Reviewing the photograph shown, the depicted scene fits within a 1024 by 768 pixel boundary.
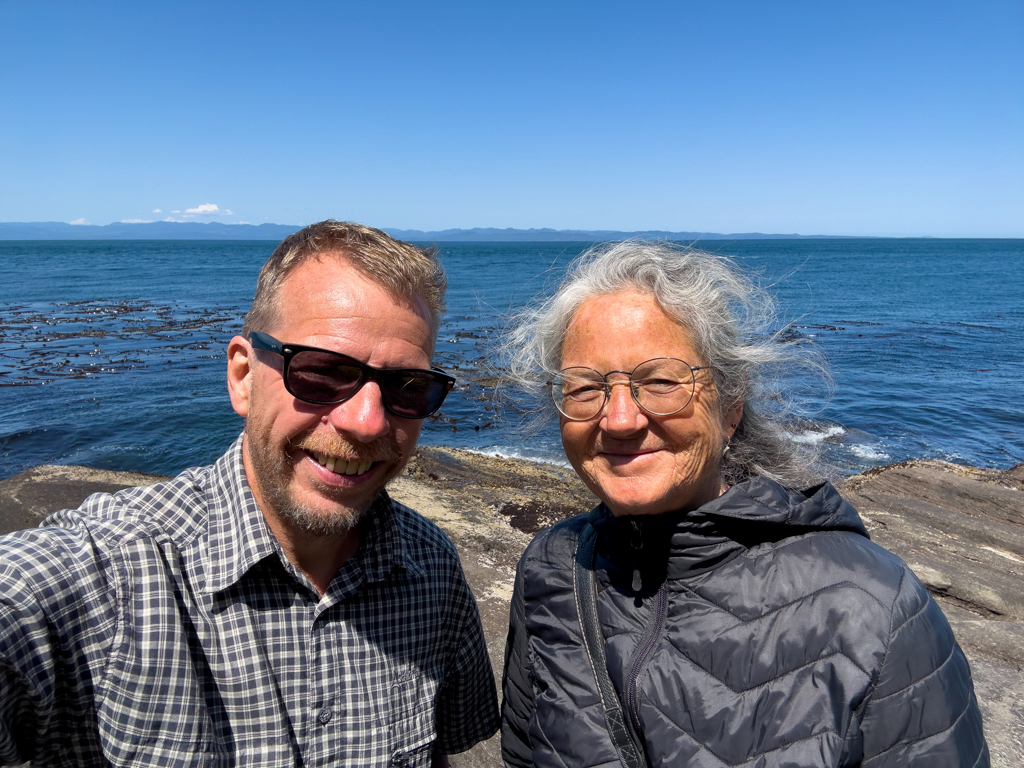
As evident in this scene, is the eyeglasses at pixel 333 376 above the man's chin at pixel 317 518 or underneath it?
above

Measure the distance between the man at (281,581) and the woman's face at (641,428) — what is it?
58 centimetres

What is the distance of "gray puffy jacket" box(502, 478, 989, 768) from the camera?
5.54 ft

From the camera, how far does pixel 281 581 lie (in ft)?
6.40

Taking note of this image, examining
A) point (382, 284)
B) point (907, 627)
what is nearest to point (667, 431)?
point (907, 627)

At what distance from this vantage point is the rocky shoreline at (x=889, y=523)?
13.4 ft

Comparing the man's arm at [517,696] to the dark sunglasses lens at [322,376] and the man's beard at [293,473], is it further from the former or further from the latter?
the dark sunglasses lens at [322,376]

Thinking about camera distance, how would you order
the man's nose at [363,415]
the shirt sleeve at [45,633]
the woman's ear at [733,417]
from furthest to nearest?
the woman's ear at [733,417] < the man's nose at [363,415] < the shirt sleeve at [45,633]

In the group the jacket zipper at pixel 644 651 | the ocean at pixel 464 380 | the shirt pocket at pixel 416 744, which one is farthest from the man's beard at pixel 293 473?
the ocean at pixel 464 380

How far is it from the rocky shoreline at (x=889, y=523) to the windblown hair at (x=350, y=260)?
7.98ft

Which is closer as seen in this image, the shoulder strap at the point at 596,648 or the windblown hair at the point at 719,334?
the shoulder strap at the point at 596,648

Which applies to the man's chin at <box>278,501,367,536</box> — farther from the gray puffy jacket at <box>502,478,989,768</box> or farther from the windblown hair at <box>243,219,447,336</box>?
the gray puffy jacket at <box>502,478,989,768</box>

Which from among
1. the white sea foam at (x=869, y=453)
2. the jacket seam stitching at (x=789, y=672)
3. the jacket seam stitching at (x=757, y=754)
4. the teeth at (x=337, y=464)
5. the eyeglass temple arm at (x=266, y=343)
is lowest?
the white sea foam at (x=869, y=453)

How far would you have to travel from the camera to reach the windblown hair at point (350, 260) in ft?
6.93

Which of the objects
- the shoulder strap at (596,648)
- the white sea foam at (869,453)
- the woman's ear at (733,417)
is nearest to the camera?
the shoulder strap at (596,648)
